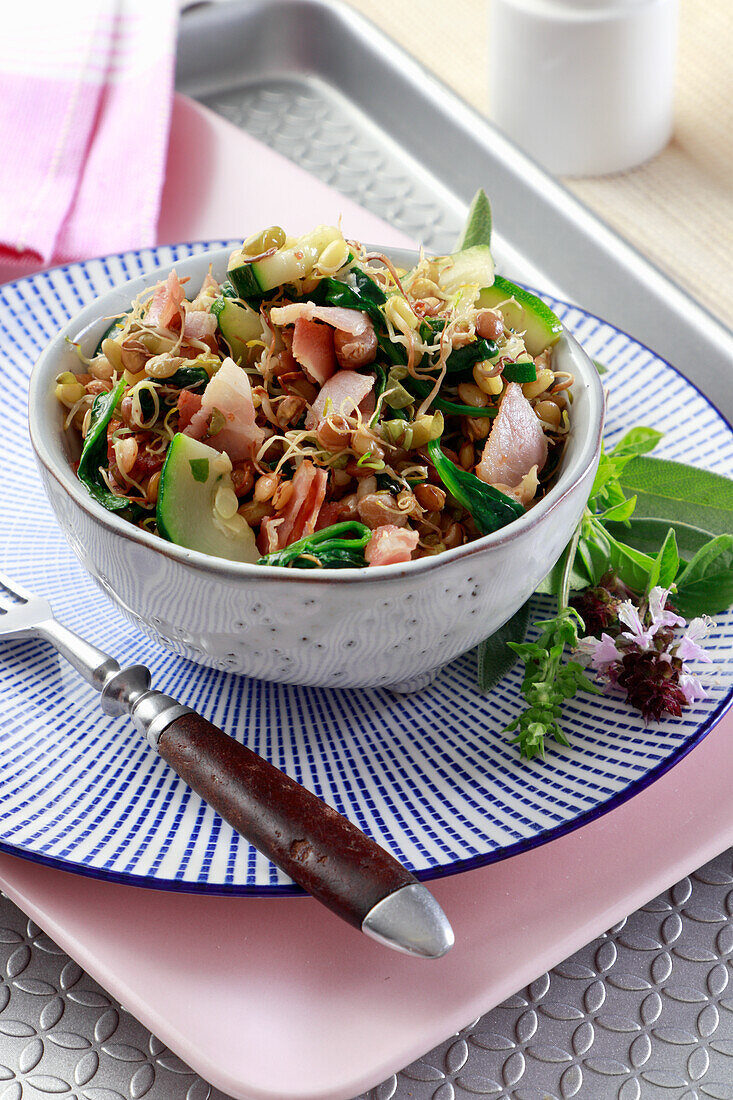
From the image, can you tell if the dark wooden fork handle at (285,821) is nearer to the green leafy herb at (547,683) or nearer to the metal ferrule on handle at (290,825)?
the metal ferrule on handle at (290,825)

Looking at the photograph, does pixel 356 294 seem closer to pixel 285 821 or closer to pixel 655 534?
pixel 655 534

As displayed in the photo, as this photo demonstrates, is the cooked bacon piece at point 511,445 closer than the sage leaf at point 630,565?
Yes

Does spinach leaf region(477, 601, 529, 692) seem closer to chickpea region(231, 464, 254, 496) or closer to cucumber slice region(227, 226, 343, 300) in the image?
chickpea region(231, 464, 254, 496)

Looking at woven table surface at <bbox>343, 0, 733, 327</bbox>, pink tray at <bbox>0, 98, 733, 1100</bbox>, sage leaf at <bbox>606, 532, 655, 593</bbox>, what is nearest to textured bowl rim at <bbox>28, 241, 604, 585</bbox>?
sage leaf at <bbox>606, 532, 655, 593</bbox>

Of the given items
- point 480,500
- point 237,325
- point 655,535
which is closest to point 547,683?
point 480,500

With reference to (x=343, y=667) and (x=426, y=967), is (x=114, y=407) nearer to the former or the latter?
(x=343, y=667)

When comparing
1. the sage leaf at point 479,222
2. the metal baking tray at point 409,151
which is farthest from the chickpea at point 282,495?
the metal baking tray at point 409,151

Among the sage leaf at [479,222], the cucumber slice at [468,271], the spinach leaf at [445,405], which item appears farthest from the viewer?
the sage leaf at [479,222]

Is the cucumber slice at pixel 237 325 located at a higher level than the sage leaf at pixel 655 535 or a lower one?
higher
